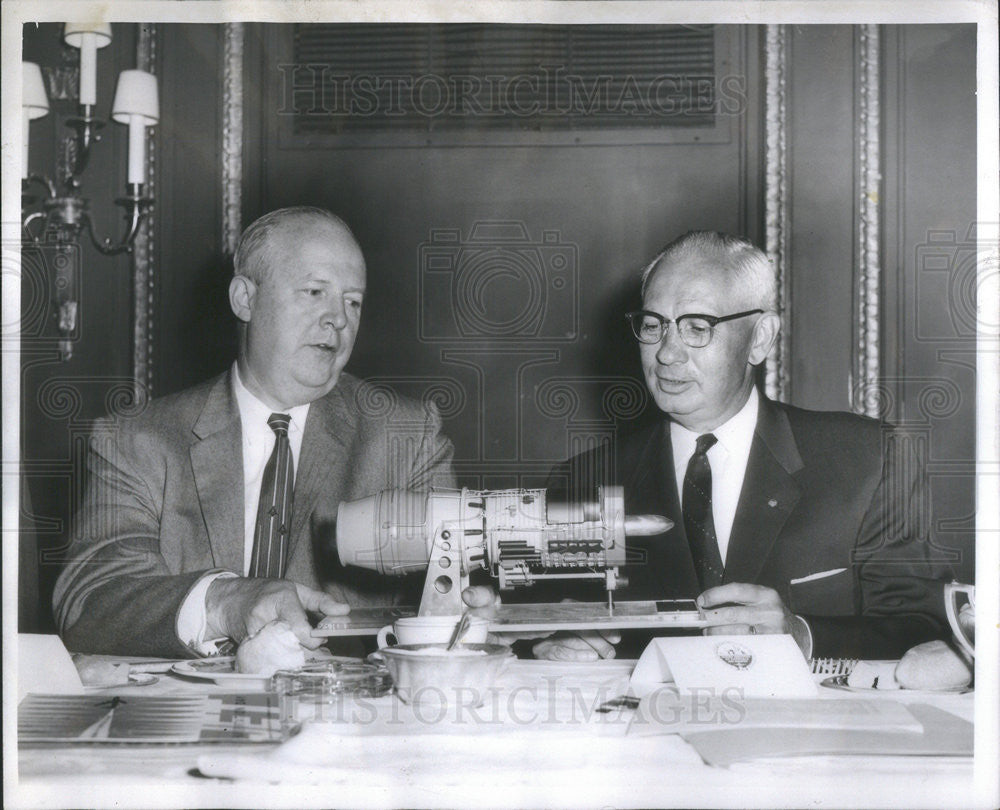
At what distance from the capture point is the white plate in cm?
179

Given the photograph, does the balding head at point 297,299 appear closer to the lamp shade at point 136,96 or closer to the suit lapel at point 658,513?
the lamp shade at point 136,96

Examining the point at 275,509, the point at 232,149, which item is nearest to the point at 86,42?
the point at 232,149

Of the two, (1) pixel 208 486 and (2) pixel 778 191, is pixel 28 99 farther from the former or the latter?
(2) pixel 778 191

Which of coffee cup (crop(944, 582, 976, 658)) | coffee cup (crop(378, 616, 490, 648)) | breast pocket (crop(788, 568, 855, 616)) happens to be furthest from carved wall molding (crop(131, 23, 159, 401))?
coffee cup (crop(944, 582, 976, 658))

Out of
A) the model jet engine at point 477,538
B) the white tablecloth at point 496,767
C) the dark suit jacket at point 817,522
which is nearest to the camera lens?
the white tablecloth at point 496,767

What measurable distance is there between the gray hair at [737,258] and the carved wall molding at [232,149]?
823mm

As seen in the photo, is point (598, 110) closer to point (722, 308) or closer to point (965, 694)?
point (722, 308)

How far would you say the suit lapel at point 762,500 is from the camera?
81.5 inches

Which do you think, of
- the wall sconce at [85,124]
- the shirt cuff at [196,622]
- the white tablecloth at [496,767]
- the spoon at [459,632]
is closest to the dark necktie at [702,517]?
the white tablecloth at [496,767]

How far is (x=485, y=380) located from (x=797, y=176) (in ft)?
2.37

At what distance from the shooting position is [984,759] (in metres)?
1.91

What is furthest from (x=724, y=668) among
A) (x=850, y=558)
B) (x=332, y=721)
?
(x=332, y=721)

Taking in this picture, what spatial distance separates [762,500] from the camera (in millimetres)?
2082

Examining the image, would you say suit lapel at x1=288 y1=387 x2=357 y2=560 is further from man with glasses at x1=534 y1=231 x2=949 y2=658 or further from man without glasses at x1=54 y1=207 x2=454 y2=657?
man with glasses at x1=534 y1=231 x2=949 y2=658
